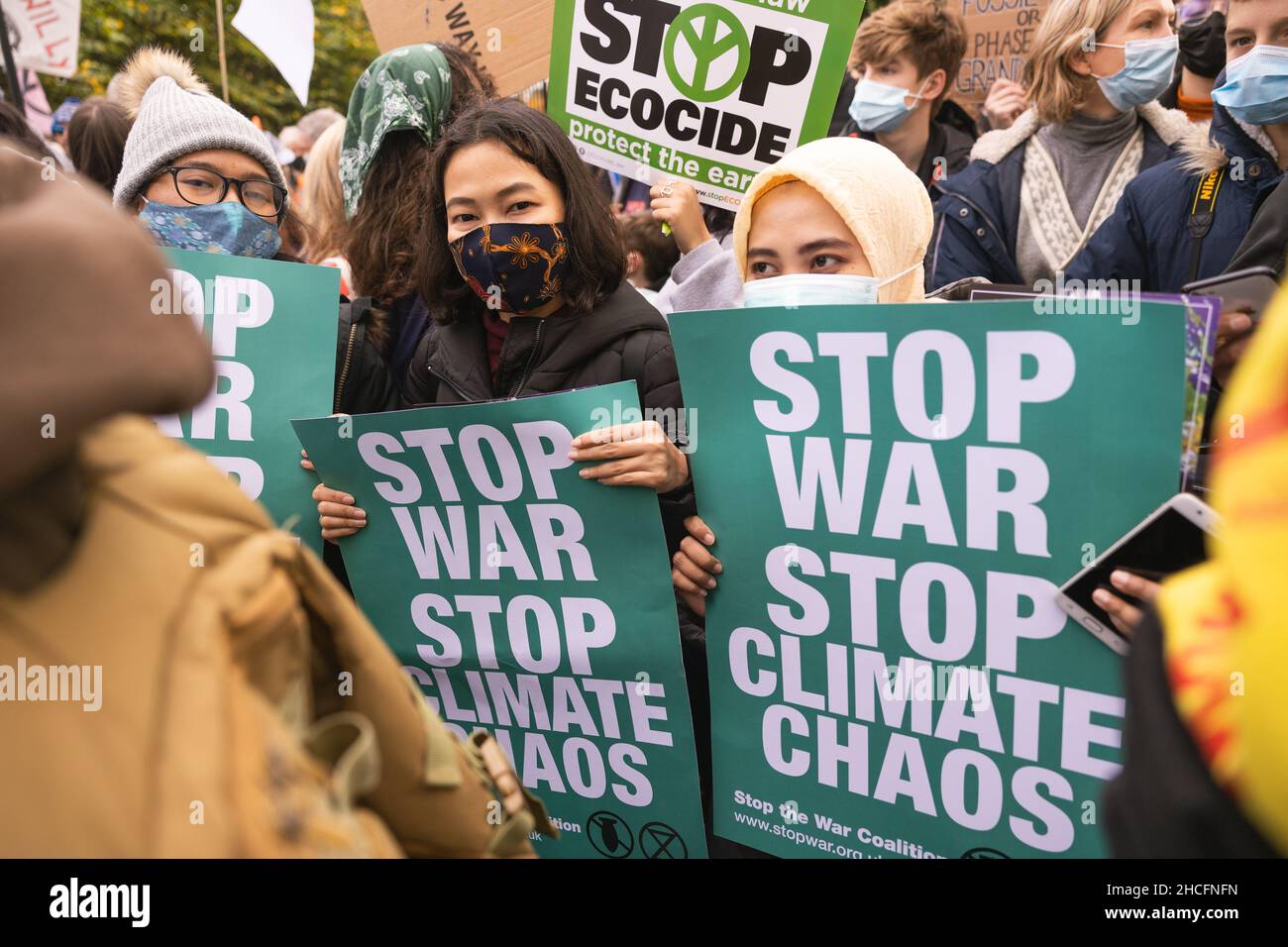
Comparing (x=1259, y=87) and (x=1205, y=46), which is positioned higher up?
(x=1205, y=46)

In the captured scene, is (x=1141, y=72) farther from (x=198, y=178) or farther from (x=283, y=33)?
(x=283, y=33)

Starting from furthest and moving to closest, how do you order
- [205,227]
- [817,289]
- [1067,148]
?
[1067,148] → [205,227] → [817,289]

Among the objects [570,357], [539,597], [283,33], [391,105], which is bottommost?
[539,597]

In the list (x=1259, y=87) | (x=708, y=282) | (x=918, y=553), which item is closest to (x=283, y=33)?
(x=708, y=282)

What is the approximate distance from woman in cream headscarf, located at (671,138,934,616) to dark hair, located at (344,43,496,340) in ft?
3.60

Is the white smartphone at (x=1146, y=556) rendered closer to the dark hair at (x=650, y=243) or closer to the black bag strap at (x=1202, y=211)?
the black bag strap at (x=1202, y=211)

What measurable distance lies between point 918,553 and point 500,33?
3034 millimetres

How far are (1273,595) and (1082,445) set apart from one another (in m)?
1.27

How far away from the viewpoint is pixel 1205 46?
4496mm

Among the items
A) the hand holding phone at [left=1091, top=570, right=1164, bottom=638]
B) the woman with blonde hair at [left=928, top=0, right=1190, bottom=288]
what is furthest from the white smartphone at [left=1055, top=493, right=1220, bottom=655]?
the woman with blonde hair at [left=928, top=0, right=1190, bottom=288]

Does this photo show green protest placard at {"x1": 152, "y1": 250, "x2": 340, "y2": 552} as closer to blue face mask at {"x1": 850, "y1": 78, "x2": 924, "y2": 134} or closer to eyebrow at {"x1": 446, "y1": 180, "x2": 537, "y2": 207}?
eyebrow at {"x1": 446, "y1": 180, "x2": 537, "y2": 207}

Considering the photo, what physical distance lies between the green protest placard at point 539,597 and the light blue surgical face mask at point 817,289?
0.45m

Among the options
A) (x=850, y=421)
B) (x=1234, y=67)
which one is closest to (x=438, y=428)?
(x=850, y=421)

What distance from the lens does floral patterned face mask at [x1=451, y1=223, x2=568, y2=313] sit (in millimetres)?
2707
